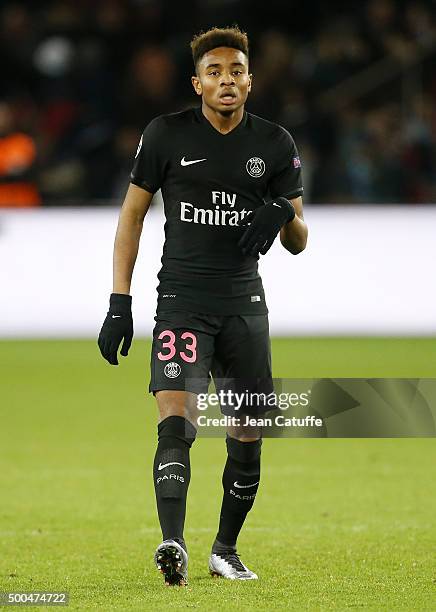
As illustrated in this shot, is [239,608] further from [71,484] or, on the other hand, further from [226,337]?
[71,484]

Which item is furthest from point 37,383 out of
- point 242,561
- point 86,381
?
point 242,561

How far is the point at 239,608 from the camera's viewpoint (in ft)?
17.3

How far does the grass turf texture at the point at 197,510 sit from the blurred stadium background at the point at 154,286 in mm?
24

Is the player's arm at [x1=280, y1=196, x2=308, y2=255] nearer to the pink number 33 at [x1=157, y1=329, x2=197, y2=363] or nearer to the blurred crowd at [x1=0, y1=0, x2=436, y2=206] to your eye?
the pink number 33 at [x1=157, y1=329, x2=197, y2=363]

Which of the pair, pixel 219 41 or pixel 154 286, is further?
pixel 154 286

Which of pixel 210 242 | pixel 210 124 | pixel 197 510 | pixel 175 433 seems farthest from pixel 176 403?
pixel 197 510

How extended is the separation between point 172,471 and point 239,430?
0.41m

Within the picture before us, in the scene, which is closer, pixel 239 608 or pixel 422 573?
pixel 239 608

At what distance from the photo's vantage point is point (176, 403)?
5.75 m

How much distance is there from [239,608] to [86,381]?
7860 millimetres

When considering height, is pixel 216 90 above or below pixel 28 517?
above

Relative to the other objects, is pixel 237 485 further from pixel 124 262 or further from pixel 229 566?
pixel 124 262

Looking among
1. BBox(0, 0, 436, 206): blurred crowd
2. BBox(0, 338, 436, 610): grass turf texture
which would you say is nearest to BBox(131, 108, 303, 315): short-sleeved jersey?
BBox(0, 338, 436, 610): grass turf texture

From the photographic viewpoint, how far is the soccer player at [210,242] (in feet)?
18.9
